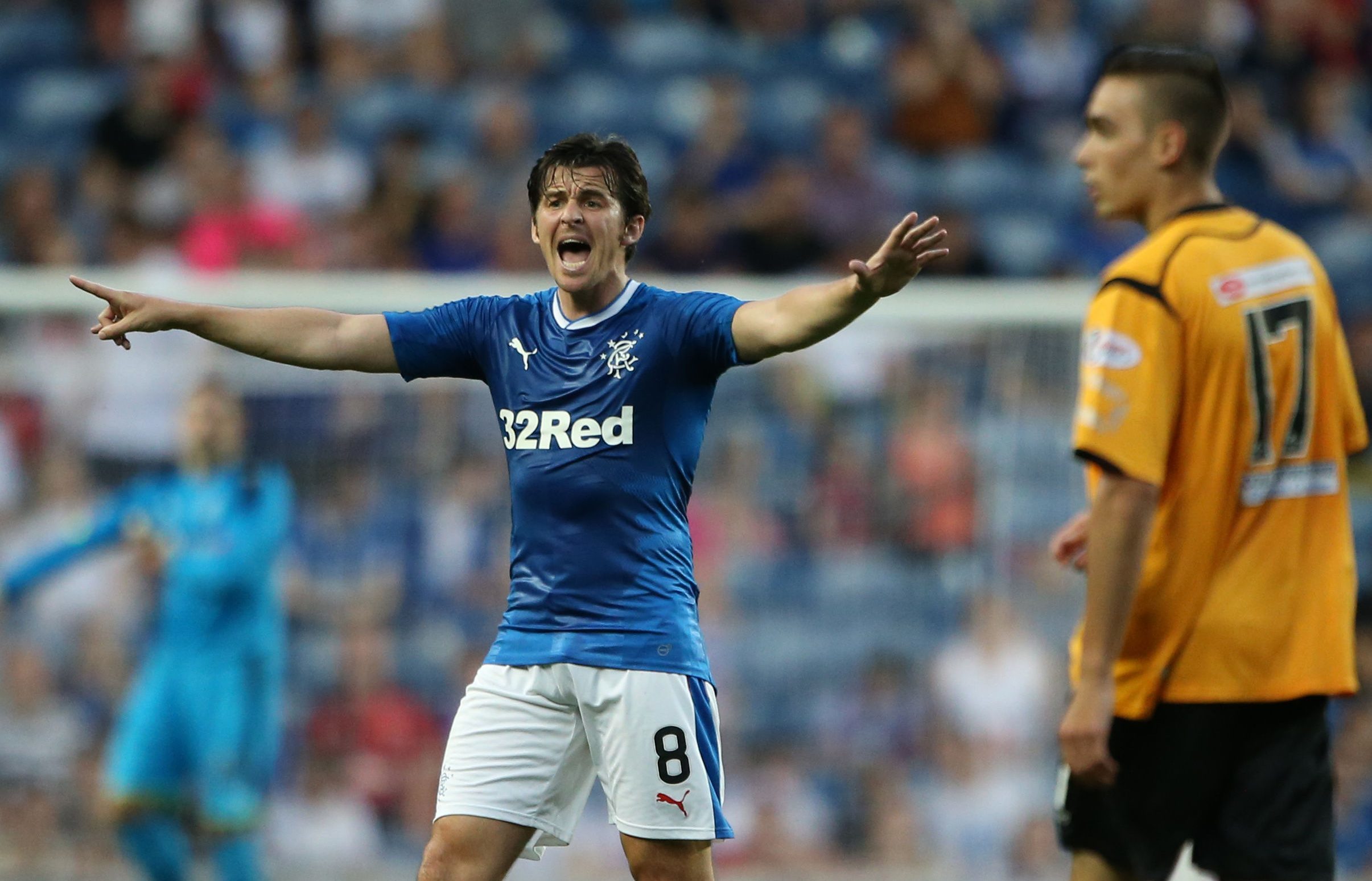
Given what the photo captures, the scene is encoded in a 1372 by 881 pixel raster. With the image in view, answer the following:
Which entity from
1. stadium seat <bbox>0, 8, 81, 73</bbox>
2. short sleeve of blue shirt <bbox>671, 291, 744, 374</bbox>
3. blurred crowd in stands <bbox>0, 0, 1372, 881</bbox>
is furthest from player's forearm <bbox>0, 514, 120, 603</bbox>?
stadium seat <bbox>0, 8, 81, 73</bbox>

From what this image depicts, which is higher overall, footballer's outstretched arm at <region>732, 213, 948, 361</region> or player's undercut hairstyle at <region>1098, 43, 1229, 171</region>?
player's undercut hairstyle at <region>1098, 43, 1229, 171</region>

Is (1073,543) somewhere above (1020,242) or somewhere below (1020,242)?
below

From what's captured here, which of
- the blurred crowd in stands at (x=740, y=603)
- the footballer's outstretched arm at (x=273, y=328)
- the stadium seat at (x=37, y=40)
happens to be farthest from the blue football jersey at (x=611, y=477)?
the stadium seat at (x=37, y=40)

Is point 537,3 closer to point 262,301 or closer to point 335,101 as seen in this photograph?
point 335,101

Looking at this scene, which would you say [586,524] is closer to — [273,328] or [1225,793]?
[273,328]

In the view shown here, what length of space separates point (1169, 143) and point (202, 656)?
536cm

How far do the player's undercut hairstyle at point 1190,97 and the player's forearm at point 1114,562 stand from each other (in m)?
0.75

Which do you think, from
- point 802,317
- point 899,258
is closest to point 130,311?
point 802,317

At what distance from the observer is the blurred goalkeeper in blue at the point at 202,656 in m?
7.42

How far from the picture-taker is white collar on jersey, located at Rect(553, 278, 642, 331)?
14.4ft

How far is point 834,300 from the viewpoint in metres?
3.87

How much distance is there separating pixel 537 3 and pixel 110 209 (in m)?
3.80

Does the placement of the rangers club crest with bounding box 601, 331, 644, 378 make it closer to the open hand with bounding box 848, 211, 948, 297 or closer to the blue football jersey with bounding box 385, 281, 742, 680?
the blue football jersey with bounding box 385, 281, 742, 680

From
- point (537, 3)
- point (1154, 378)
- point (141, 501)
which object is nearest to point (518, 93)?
point (537, 3)
